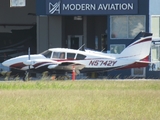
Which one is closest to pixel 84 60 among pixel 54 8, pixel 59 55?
pixel 59 55

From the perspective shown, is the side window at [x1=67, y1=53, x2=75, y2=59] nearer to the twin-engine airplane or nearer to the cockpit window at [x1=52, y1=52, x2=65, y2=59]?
the twin-engine airplane

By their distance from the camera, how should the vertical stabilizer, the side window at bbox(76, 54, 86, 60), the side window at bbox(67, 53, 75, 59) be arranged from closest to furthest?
the side window at bbox(67, 53, 75, 59) → the side window at bbox(76, 54, 86, 60) → the vertical stabilizer

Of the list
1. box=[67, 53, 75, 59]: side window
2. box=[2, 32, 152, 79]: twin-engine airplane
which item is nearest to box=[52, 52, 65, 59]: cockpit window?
box=[2, 32, 152, 79]: twin-engine airplane

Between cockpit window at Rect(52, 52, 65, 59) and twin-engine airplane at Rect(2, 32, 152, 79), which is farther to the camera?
cockpit window at Rect(52, 52, 65, 59)

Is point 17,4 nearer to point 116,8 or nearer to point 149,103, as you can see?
point 116,8

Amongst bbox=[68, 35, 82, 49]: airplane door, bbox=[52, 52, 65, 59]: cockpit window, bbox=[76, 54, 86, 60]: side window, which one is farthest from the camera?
bbox=[68, 35, 82, 49]: airplane door

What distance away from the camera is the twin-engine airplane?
1298 inches

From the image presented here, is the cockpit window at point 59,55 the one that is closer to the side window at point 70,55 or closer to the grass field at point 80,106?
the side window at point 70,55

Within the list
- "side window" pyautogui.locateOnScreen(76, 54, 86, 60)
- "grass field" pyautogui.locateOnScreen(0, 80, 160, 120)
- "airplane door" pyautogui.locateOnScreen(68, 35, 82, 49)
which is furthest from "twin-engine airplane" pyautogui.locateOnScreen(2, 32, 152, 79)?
"grass field" pyautogui.locateOnScreen(0, 80, 160, 120)

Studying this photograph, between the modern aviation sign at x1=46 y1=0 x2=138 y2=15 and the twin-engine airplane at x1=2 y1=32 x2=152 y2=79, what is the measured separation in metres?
3.02

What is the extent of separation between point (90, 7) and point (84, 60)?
16.7 ft

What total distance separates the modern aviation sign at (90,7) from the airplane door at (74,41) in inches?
196

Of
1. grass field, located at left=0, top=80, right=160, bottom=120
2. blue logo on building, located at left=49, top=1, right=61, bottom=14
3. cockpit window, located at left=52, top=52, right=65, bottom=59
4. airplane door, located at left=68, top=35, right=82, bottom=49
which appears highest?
blue logo on building, located at left=49, top=1, right=61, bottom=14

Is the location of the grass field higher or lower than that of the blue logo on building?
lower
